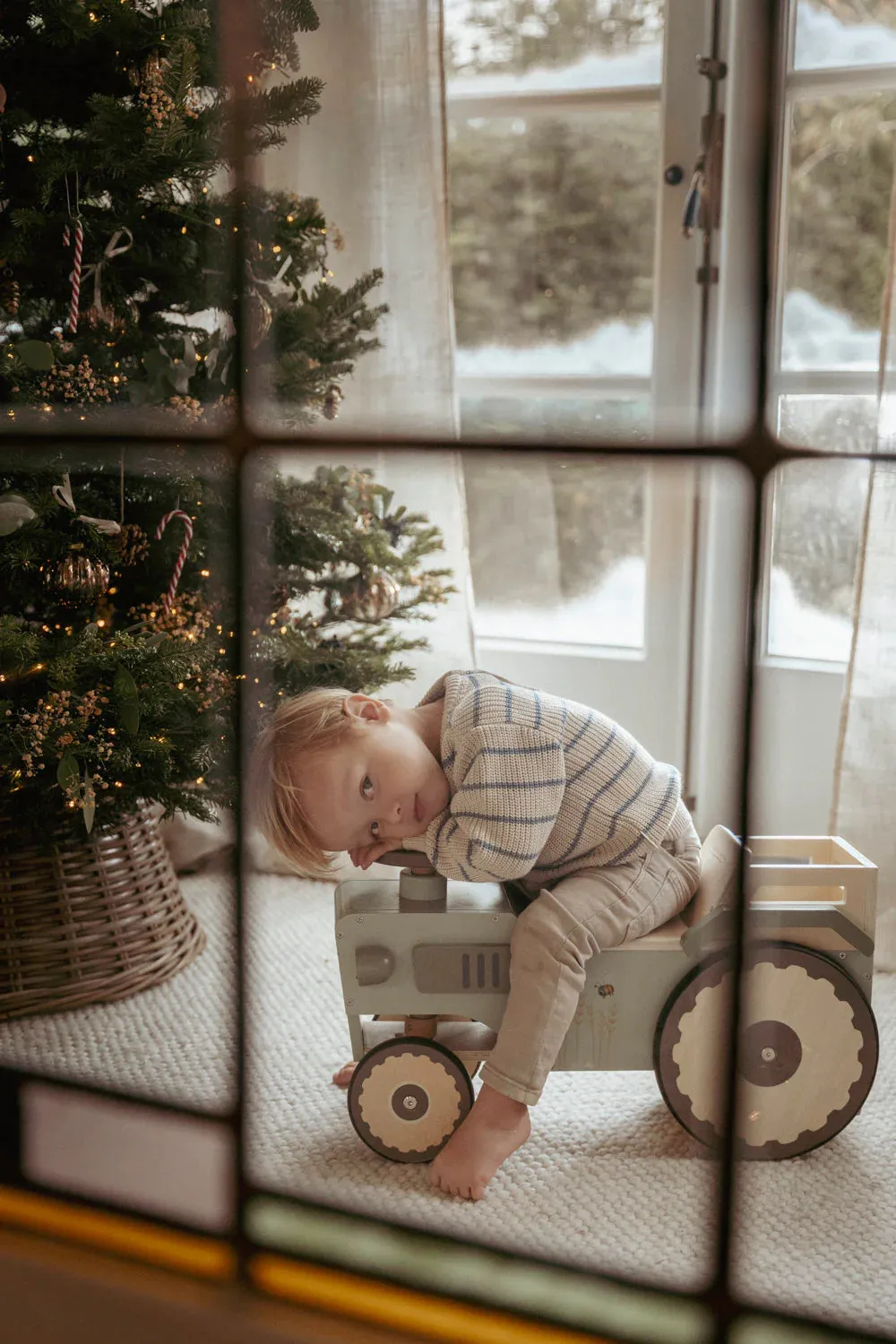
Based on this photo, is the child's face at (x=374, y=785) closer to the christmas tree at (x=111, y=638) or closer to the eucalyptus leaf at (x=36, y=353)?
the christmas tree at (x=111, y=638)

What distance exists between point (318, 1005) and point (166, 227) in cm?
97

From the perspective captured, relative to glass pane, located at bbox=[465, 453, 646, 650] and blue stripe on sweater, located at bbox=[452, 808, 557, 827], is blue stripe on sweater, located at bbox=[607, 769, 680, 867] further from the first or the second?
glass pane, located at bbox=[465, 453, 646, 650]

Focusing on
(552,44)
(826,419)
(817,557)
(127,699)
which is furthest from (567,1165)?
(552,44)

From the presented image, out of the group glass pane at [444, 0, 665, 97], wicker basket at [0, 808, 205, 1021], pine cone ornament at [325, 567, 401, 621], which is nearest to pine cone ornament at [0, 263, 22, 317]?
pine cone ornament at [325, 567, 401, 621]

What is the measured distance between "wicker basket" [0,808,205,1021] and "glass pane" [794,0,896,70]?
4.41 feet

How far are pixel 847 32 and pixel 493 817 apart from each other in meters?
1.16

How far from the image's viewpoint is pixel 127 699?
49.3 inches

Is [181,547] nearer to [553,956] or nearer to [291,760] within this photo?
[291,760]

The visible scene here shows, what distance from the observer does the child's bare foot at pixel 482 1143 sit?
1.03m

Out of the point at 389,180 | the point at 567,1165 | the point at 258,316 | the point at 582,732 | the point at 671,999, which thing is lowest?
the point at 567,1165

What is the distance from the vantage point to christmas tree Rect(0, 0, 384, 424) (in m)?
1.25

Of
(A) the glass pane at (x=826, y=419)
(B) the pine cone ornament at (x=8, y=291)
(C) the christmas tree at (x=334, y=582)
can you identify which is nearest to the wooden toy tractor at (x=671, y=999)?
(C) the christmas tree at (x=334, y=582)

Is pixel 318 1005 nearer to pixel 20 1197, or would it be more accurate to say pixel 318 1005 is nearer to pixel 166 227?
pixel 20 1197

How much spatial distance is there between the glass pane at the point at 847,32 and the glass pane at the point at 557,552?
24.5 inches
